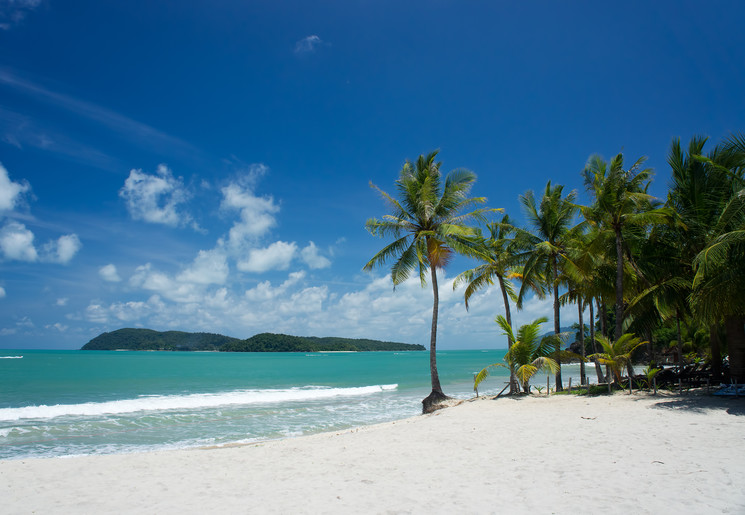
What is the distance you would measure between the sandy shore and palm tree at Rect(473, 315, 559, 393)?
417cm

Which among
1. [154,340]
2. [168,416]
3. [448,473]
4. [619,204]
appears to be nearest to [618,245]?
[619,204]

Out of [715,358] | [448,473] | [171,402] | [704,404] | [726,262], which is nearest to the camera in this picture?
[448,473]

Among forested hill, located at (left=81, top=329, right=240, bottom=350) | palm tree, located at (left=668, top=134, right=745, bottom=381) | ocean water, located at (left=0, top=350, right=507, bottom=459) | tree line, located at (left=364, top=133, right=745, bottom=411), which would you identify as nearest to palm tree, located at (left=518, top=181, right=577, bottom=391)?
tree line, located at (left=364, top=133, right=745, bottom=411)

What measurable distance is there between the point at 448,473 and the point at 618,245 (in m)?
10.8

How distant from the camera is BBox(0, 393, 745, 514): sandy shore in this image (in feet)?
15.8

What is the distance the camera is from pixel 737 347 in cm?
1212

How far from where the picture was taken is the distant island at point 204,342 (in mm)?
149125

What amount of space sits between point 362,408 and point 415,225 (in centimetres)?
825

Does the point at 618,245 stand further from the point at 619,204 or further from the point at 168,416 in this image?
the point at 168,416

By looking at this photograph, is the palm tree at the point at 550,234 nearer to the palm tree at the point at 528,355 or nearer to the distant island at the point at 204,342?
the palm tree at the point at 528,355

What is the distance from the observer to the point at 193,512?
4957mm

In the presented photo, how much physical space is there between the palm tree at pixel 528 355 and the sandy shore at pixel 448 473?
417 cm

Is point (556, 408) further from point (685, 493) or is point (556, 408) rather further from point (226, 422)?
point (226, 422)

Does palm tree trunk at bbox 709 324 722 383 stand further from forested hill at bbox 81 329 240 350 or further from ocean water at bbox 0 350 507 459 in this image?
forested hill at bbox 81 329 240 350
